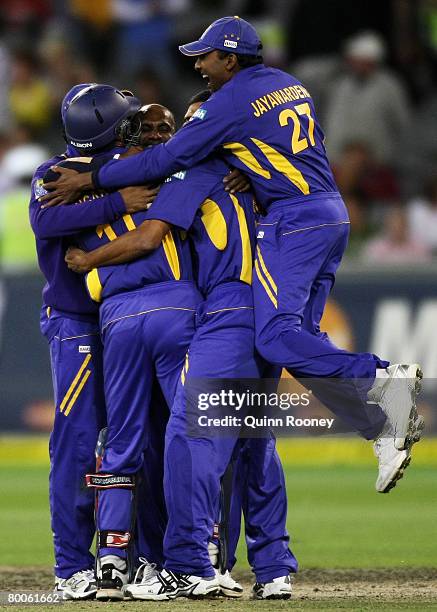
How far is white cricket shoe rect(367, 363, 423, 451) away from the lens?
19.9 ft

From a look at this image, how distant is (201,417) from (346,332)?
6.09 meters

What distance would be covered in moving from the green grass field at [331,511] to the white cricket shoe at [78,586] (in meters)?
0.45

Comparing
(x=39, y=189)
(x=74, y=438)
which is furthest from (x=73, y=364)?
(x=39, y=189)

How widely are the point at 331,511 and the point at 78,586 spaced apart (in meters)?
3.60

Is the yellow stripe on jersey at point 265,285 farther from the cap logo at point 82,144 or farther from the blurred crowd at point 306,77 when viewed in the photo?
the blurred crowd at point 306,77

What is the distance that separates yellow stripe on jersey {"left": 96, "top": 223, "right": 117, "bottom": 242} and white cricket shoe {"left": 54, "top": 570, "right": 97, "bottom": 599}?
1.55m

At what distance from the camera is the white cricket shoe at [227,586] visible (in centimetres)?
635

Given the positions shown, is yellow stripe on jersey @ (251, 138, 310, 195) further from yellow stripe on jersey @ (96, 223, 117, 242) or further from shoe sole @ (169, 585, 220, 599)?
shoe sole @ (169, 585, 220, 599)

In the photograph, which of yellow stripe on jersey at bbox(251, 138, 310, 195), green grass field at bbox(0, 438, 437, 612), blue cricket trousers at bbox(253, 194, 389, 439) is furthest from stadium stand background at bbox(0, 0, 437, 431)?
yellow stripe on jersey at bbox(251, 138, 310, 195)

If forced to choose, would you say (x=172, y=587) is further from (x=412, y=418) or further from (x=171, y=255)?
(x=171, y=255)

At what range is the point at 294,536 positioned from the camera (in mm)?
8633

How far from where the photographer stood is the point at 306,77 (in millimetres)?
14516

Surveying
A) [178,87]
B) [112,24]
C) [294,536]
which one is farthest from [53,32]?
[294,536]

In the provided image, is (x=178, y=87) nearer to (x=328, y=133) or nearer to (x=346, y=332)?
(x=328, y=133)
